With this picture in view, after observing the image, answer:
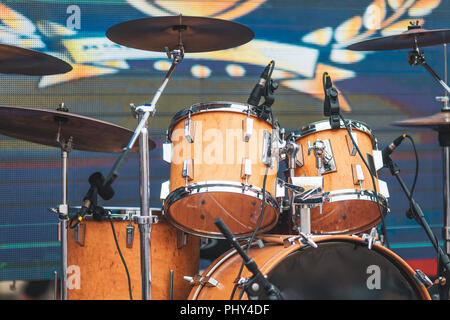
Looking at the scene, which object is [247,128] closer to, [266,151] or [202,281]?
[266,151]

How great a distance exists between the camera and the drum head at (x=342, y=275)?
2.03 metres

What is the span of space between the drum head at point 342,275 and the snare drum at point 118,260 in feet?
2.33

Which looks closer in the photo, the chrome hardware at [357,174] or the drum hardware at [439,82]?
the drum hardware at [439,82]

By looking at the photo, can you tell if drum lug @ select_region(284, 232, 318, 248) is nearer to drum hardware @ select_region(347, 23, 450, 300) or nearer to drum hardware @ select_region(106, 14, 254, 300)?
drum hardware @ select_region(106, 14, 254, 300)

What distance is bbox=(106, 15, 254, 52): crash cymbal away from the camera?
90.4 inches

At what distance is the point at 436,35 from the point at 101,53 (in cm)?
211

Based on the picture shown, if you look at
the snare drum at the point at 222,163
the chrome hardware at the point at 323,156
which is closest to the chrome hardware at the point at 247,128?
the snare drum at the point at 222,163

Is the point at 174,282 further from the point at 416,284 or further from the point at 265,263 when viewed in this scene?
the point at 416,284

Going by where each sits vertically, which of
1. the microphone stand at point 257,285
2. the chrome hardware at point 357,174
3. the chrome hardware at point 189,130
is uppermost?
the chrome hardware at point 189,130

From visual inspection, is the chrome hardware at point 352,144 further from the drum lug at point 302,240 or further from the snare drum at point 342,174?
the drum lug at point 302,240

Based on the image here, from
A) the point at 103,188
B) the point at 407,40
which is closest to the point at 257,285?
the point at 103,188

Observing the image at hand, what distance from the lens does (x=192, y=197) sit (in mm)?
2291

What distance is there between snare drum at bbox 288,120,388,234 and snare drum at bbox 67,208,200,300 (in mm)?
724

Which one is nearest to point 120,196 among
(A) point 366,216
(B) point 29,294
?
(B) point 29,294
